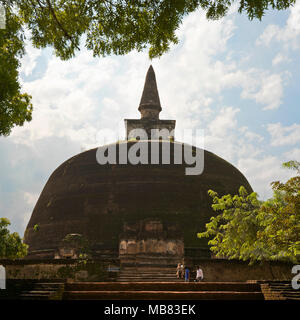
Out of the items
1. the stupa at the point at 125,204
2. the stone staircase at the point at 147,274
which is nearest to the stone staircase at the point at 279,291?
the stone staircase at the point at 147,274

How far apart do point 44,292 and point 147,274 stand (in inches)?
292

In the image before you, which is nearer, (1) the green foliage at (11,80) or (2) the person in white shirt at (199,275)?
(1) the green foliage at (11,80)

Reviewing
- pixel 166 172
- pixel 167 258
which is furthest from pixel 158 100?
A: pixel 167 258

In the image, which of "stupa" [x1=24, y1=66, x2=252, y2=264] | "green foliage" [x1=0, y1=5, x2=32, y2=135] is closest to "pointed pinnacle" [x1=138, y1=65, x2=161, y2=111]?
"stupa" [x1=24, y1=66, x2=252, y2=264]

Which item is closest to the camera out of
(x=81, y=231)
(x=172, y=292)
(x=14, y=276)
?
(x=172, y=292)

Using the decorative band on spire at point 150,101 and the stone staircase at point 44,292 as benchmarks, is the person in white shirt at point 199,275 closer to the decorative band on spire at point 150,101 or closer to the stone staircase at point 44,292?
the stone staircase at point 44,292

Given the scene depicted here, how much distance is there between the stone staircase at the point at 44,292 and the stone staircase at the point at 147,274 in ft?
16.9

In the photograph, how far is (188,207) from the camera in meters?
19.7

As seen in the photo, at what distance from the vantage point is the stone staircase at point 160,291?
7.20 m

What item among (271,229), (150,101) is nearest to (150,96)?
(150,101)

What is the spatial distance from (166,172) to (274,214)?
10.5m

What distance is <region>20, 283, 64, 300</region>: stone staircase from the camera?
650cm

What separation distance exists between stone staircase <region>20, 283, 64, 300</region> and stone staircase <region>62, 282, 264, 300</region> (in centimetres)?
18

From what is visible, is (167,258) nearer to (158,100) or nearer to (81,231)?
(81,231)
